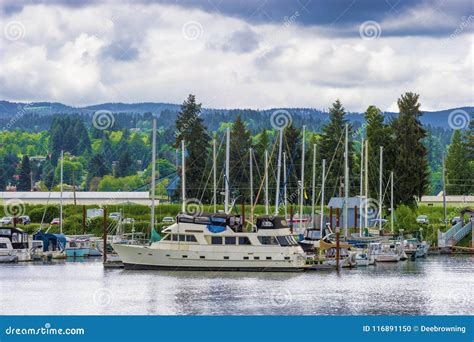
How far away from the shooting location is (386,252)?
106875 mm

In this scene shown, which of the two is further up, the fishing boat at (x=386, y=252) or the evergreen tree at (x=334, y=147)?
the evergreen tree at (x=334, y=147)

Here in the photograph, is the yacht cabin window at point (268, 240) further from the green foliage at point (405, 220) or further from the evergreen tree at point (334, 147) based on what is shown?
the evergreen tree at point (334, 147)

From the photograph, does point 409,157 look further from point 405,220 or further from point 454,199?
point 454,199

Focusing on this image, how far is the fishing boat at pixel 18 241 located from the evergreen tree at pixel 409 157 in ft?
161

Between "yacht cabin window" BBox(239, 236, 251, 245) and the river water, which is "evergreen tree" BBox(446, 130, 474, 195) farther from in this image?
"yacht cabin window" BBox(239, 236, 251, 245)

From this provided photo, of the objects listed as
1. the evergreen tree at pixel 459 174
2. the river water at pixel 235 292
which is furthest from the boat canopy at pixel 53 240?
the evergreen tree at pixel 459 174

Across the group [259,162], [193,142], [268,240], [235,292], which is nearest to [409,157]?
[259,162]

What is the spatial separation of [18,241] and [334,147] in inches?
2288

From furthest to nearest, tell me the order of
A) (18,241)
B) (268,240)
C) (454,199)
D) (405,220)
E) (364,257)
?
(454,199) → (405,220) → (18,241) → (364,257) → (268,240)

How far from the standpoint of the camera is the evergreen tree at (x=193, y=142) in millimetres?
145238

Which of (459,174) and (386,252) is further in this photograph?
(459,174)

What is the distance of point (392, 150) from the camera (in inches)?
5497
